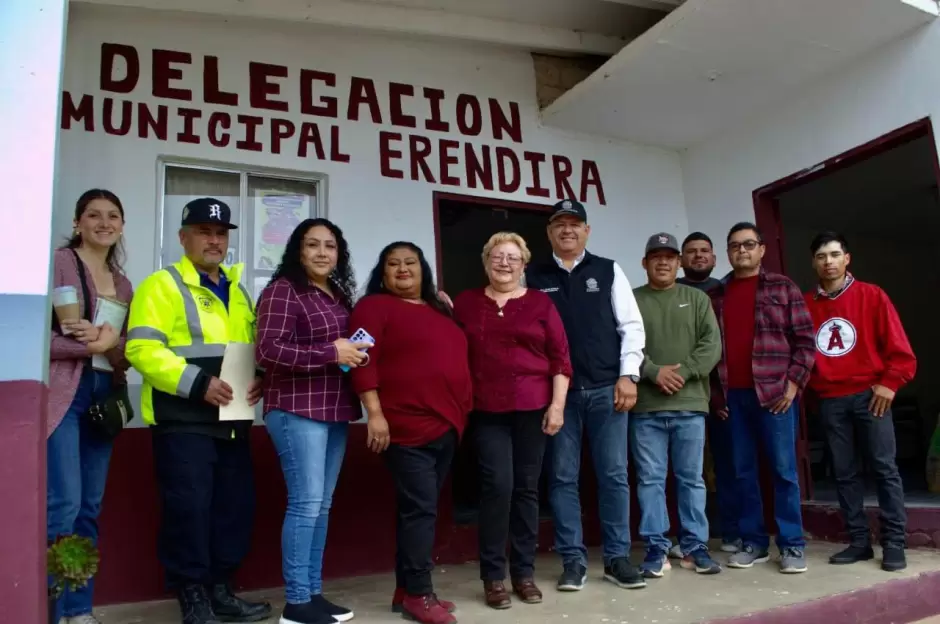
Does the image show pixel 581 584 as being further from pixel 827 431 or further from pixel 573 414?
pixel 827 431

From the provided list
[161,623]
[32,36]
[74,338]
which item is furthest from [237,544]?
[32,36]

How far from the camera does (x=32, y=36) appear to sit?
258cm

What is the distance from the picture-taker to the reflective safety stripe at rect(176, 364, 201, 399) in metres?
2.90

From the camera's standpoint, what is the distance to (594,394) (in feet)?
11.9

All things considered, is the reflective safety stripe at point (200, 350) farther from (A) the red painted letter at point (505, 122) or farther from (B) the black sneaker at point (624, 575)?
(A) the red painted letter at point (505, 122)

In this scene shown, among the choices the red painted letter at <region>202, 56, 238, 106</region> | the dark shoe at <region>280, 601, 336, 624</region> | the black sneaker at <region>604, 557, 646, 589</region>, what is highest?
the red painted letter at <region>202, 56, 238, 106</region>

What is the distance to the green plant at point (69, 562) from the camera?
8.43 feet

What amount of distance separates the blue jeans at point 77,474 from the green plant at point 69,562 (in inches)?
6.8

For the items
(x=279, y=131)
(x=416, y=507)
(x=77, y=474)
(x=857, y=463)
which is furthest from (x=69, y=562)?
(x=857, y=463)

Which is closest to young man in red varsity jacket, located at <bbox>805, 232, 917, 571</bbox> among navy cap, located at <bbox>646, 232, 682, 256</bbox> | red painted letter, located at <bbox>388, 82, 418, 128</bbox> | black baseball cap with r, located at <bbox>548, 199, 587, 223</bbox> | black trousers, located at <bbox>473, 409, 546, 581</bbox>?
navy cap, located at <bbox>646, 232, 682, 256</bbox>

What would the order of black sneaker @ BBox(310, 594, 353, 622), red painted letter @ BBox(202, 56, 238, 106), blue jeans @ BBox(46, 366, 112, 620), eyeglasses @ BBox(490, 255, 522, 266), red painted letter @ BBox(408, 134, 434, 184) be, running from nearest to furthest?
blue jeans @ BBox(46, 366, 112, 620) → black sneaker @ BBox(310, 594, 353, 622) → eyeglasses @ BBox(490, 255, 522, 266) → red painted letter @ BBox(202, 56, 238, 106) → red painted letter @ BBox(408, 134, 434, 184)

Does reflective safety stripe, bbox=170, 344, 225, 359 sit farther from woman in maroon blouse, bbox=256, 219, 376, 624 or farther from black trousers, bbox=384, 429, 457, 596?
black trousers, bbox=384, 429, 457, 596

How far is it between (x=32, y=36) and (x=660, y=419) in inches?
127

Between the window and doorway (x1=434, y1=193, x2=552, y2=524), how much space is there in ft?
3.11
